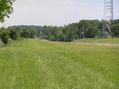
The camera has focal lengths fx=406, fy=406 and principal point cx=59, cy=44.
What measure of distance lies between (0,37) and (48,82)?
7248 cm

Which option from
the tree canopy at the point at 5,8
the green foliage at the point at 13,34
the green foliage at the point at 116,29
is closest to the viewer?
the tree canopy at the point at 5,8

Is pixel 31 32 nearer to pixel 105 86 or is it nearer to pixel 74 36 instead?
pixel 74 36

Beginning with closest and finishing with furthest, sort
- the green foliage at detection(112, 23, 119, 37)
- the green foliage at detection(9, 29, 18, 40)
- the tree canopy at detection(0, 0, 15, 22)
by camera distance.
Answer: the tree canopy at detection(0, 0, 15, 22) → the green foliage at detection(9, 29, 18, 40) → the green foliage at detection(112, 23, 119, 37)

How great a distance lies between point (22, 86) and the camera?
1388cm

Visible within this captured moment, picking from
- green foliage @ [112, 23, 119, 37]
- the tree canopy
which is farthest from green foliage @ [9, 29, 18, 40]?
the tree canopy

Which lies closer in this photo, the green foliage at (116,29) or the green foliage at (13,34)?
the green foliage at (13,34)

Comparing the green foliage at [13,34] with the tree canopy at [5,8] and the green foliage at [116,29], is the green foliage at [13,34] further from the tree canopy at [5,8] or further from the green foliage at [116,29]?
the tree canopy at [5,8]

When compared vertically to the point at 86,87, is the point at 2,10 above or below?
above

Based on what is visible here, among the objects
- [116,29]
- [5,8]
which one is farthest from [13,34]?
[5,8]

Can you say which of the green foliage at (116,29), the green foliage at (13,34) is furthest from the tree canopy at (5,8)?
the green foliage at (116,29)

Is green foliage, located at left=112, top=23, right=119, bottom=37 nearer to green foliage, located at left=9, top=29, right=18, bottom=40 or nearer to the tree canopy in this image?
green foliage, located at left=9, top=29, right=18, bottom=40

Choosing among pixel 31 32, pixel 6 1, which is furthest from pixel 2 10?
pixel 31 32

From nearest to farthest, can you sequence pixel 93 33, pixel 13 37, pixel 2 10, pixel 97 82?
pixel 97 82, pixel 2 10, pixel 13 37, pixel 93 33

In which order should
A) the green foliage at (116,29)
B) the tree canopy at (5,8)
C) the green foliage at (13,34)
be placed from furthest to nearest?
the green foliage at (116,29)
the green foliage at (13,34)
the tree canopy at (5,8)
